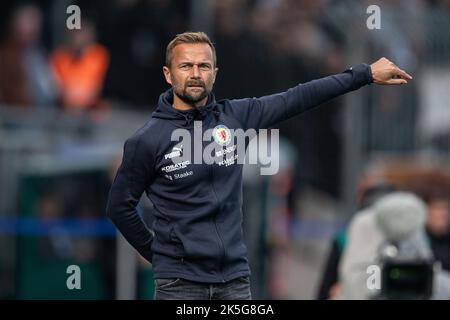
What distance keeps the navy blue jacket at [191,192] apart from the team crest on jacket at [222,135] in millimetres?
32

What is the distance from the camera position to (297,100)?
262 inches

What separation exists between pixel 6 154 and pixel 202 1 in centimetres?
249

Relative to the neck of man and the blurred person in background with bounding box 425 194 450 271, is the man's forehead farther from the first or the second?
the blurred person in background with bounding box 425 194 450 271

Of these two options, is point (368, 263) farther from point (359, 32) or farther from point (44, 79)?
point (44, 79)

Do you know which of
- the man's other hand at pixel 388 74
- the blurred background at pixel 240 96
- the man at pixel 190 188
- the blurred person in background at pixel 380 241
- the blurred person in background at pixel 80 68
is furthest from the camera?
the blurred person in background at pixel 80 68

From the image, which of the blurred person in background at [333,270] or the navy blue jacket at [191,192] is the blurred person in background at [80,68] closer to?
the blurred person in background at [333,270]

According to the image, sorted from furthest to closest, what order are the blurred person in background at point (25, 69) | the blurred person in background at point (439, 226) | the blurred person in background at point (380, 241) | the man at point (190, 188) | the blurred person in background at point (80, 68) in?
the blurred person in background at point (25, 69), the blurred person in background at point (80, 68), the blurred person in background at point (439, 226), the blurred person in background at point (380, 241), the man at point (190, 188)

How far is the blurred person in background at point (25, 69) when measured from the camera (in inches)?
568

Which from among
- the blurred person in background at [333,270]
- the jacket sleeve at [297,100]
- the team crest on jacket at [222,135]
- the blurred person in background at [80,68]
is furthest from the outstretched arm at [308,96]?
the blurred person in background at [80,68]

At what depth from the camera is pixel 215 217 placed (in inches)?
254

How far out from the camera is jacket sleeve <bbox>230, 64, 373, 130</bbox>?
662 centimetres

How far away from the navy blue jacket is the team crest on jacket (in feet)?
0.11

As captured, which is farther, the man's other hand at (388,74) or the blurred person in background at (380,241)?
the blurred person in background at (380,241)

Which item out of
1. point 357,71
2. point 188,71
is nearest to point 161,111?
point 188,71
